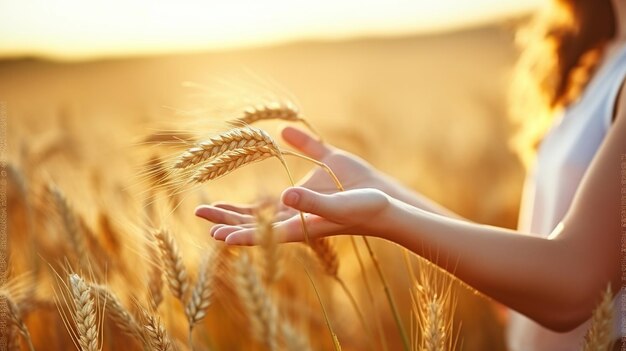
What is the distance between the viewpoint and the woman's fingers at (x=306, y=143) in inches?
53.5

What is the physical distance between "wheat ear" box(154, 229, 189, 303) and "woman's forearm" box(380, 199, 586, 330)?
348 millimetres

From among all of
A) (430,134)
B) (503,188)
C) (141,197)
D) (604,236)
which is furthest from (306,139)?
(430,134)

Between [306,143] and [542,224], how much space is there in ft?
2.33

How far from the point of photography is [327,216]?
0.91 m

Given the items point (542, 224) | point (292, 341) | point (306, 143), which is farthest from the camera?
point (542, 224)

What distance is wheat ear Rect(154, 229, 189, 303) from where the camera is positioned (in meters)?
1.06

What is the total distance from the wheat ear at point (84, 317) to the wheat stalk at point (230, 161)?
0.73ft

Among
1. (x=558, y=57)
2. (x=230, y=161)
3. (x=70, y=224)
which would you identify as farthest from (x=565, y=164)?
(x=70, y=224)

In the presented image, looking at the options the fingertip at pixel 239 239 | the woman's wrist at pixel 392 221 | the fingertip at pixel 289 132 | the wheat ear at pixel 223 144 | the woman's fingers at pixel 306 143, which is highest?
the wheat ear at pixel 223 144

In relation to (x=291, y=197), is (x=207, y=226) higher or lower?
lower

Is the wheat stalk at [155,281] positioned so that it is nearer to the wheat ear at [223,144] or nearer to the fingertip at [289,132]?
the wheat ear at [223,144]

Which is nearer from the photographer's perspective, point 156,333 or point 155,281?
point 156,333

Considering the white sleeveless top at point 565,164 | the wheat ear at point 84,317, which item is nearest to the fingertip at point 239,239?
the wheat ear at point 84,317

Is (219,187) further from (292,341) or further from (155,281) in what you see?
(292,341)
